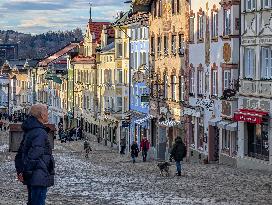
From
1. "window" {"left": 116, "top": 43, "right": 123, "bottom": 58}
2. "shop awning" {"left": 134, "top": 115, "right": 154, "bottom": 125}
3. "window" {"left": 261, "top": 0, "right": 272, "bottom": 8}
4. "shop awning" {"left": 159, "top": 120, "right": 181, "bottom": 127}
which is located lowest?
"shop awning" {"left": 134, "top": 115, "right": 154, "bottom": 125}

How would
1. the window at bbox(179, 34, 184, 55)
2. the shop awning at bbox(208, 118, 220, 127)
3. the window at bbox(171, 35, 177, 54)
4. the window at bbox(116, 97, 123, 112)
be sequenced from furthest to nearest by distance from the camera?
the window at bbox(116, 97, 123, 112)
the window at bbox(171, 35, 177, 54)
the window at bbox(179, 34, 184, 55)
the shop awning at bbox(208, 118, 220, 127)

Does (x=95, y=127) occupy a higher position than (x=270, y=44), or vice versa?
(x=270, y=44)

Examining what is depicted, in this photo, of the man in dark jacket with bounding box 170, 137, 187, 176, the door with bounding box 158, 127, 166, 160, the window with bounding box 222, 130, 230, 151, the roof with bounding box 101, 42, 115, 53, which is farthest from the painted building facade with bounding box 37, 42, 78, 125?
the man in dark jacket with bounding box 170, 137, 187, 176

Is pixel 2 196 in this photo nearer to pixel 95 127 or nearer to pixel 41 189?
pixel 41 189

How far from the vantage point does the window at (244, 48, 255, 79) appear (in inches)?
1469

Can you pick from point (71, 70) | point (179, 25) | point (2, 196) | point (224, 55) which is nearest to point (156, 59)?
point (179, 25)

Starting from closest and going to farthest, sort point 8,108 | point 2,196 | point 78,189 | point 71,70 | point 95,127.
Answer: point 2,196, point 78,189, point 95,127, point 71,70, point 8,108

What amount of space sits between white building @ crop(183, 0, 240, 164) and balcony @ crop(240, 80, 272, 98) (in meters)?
1.51

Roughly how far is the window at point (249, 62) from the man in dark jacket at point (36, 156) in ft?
86.2

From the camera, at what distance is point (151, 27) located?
6166cm

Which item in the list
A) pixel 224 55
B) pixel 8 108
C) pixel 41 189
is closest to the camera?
pixel 41 189

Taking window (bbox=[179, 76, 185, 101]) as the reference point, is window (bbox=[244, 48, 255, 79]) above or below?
above

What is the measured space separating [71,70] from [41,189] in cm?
9200

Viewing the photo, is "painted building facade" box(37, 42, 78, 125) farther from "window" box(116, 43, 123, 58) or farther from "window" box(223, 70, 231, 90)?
"window" box(223, 70, 231, 90)
